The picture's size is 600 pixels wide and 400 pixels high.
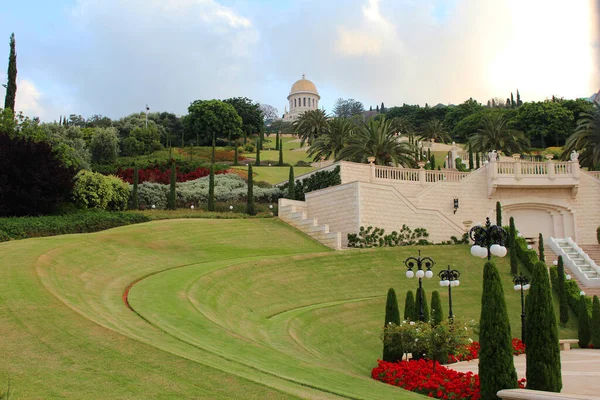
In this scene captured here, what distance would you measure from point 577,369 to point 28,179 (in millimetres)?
27471

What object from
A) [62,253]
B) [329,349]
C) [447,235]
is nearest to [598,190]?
[447,235]

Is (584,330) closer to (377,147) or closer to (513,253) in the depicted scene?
(513,253)

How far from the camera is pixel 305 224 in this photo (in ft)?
127

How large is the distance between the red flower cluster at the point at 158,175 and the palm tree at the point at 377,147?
49.4ft

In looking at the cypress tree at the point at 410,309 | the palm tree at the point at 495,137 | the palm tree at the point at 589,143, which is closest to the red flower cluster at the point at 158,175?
the palm tree at the point at 495,137

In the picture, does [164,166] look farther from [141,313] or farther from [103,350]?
[103,350]

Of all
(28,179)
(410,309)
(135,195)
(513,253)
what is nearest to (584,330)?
(513,253)

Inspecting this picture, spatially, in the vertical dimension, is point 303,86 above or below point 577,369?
above

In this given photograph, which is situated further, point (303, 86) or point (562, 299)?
point (303, 86)

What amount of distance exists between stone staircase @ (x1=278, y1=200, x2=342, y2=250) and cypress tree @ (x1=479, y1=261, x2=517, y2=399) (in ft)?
73.3

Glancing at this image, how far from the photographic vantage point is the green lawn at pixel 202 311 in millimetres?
10656

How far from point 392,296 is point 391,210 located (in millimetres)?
19132

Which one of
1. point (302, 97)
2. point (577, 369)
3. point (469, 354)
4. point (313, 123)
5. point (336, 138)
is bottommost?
point (577, 369)

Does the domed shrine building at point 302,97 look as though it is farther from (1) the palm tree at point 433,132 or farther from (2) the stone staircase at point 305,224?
(2) the stone staircase at point 305,224
